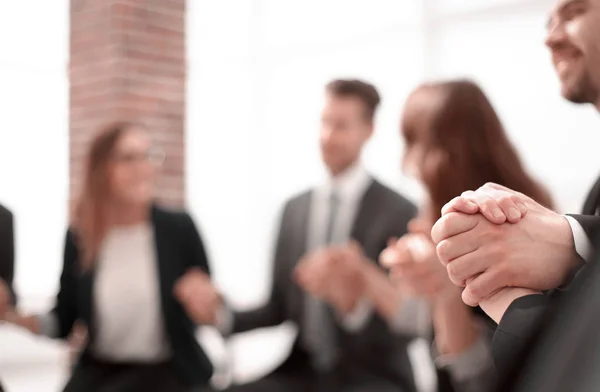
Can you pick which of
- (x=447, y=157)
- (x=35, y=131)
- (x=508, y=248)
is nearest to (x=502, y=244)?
(x=508, y=248)

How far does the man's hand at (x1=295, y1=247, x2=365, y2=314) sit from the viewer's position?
110 centimetres

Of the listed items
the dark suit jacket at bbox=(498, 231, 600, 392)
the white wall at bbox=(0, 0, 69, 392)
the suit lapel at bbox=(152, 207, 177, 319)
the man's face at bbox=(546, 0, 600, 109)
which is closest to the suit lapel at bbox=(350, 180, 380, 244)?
the suit lapel at bbox=(152, 207, 177, 319)

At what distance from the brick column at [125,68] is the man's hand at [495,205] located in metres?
1.40

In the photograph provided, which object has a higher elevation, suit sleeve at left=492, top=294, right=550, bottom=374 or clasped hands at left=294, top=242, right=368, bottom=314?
suit sleeve at left=492, top=294, right=550, bottom=374

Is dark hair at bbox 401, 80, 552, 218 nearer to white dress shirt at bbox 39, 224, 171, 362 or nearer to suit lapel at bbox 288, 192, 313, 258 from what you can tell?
suit lapel at bbox 288, 192, 313, 258

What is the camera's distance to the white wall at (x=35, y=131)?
1.36 m

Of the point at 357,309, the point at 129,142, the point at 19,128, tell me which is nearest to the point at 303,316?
the point at 357,309

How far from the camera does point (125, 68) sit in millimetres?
1623

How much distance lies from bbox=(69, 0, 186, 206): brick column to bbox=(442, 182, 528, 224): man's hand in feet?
4.59

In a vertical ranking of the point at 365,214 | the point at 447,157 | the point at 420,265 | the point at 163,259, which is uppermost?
the point at 447,157

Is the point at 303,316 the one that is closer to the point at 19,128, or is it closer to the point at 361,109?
the point at 361,109

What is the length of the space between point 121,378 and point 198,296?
0.70 ft

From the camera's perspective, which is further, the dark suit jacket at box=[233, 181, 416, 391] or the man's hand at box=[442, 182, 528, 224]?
the dark suit jacket at box=[233, 181, 416, 391]

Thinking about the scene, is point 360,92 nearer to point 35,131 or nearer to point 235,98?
point 35,131
